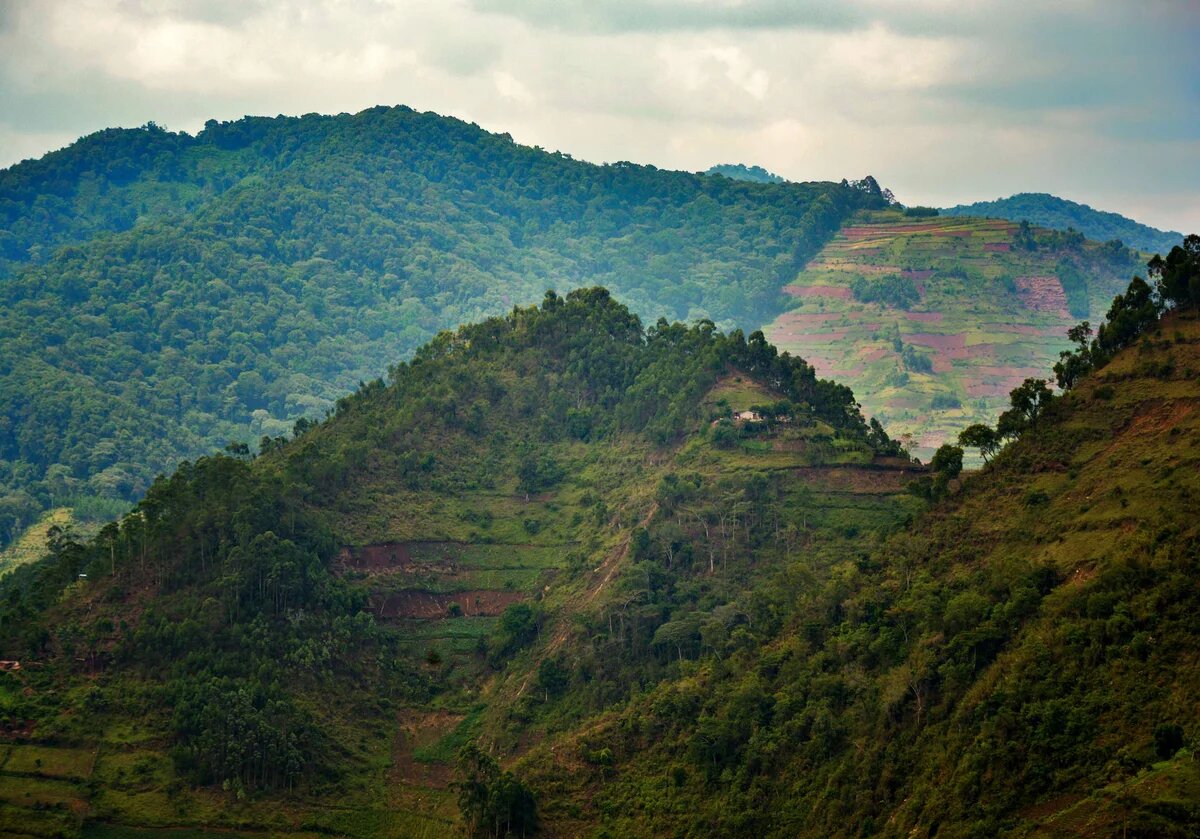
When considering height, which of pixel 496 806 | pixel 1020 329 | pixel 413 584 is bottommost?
pixel 496 806

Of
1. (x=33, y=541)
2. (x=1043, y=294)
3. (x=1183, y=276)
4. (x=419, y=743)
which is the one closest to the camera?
(x=1183, y=276)

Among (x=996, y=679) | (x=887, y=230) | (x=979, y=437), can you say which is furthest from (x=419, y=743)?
(x=887, y=230)

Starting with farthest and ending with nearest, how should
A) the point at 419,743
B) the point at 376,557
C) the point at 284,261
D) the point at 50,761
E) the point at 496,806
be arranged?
the point at 284,261
the point at 376,557
the point at 419,743
the point at 50,761
the point at 496,806

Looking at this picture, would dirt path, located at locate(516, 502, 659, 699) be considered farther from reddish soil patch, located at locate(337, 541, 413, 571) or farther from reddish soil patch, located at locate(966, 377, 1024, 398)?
reddish soil patch, located at locate(966, 377, 1024, 398)

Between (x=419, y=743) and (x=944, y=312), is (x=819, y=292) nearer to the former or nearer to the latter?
(x=944, y=312)

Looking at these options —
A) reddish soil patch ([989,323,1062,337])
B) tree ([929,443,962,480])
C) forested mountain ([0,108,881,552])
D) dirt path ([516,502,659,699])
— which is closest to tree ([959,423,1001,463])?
tree ([929,443,962,480])

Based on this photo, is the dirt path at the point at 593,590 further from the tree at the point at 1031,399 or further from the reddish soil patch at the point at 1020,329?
the reddish soil patch at the point at 1020,329

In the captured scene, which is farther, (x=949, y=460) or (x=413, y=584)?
(x=413, y=584)

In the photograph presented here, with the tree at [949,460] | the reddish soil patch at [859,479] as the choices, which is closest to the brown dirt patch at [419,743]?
the reddish soil patch at [859,479]

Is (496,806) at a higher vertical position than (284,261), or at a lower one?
lower
